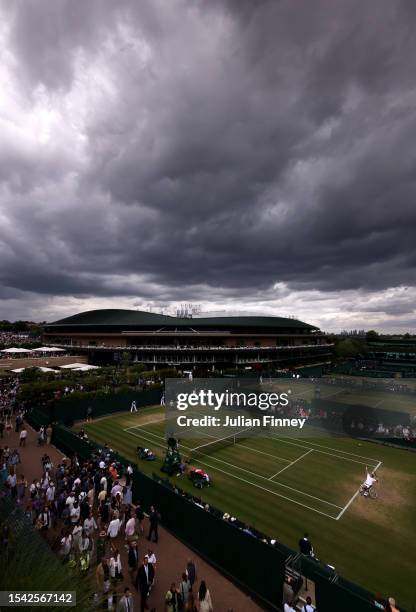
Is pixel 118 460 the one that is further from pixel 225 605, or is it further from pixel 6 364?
pixel 6 364

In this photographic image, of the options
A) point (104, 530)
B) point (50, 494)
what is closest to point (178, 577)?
point (104, 530)

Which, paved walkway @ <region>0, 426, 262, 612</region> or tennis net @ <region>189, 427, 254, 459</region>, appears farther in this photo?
tennis net @ <region>189, 427, 254, 459</region>

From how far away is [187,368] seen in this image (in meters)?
76.9

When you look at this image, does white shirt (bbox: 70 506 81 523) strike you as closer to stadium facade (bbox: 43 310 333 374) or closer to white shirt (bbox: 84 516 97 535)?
white shirt (bbox: 84 516 97 535)

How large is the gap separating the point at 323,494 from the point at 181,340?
6362 cm

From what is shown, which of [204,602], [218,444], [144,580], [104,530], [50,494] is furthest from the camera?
[218,444]

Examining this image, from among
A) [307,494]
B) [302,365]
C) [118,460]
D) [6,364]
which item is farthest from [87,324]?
[307,494]

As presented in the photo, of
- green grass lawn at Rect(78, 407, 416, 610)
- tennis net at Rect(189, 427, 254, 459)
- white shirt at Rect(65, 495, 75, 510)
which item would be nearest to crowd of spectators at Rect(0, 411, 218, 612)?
white shirt at Rect(65, 495, 75, 510)

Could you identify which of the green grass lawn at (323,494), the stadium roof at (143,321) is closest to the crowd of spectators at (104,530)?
the green grass lawn at (323,494)

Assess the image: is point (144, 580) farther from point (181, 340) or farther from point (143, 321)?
point (143, 321)

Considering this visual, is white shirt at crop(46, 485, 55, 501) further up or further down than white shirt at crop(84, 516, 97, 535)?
further down

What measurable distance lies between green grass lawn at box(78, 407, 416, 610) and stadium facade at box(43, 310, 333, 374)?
135 ft

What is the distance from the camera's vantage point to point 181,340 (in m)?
→ 82.3

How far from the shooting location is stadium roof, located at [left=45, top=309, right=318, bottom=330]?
84.9m
